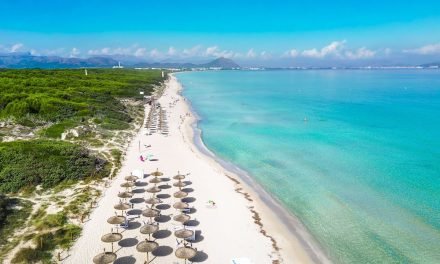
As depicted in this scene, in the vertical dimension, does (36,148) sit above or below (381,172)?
above

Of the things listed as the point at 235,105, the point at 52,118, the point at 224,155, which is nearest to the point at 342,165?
the point at 224,155

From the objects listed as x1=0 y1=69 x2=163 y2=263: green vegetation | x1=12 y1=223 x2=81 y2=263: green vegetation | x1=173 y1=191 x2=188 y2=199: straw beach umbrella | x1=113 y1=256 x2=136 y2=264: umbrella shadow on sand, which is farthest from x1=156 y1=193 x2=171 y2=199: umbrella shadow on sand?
→ x1=113 y1=256 x2=136 y2=264: umbrella shadow on sand

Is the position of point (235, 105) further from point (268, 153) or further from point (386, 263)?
point (386, 263)

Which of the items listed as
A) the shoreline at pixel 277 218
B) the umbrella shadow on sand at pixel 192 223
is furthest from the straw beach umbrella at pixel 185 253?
the shoreline at pixel 277 218

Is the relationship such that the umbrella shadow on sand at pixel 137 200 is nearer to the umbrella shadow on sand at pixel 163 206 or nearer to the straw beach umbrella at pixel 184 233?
the umbrella shadow on sand at pixel 163 206

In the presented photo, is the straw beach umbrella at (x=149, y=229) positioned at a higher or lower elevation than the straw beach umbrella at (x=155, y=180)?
lower

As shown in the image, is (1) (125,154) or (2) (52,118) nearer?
(1) (125,154)
